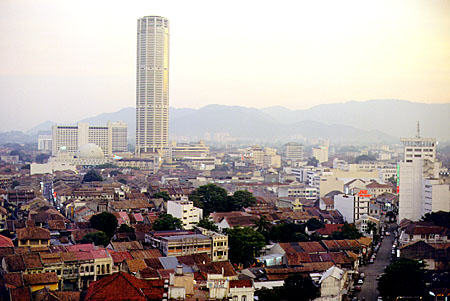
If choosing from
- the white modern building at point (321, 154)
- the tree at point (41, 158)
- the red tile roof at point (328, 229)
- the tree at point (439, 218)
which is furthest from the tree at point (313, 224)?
the white modern building at point (321, 154)

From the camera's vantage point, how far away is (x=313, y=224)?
12117mm

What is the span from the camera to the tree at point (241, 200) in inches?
538

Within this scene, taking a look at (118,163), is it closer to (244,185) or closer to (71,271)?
(244,185)

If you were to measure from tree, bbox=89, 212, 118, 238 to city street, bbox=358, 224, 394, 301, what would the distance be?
4.37 metres

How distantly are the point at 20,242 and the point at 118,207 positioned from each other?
461cm

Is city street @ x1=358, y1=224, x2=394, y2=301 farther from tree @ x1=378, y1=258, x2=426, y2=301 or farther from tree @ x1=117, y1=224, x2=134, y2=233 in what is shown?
tree @ x1=117, y1=224, x2=134, y2=233

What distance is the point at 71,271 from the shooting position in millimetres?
8078

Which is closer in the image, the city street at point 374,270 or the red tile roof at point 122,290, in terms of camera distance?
the red tile roof at point 122,290

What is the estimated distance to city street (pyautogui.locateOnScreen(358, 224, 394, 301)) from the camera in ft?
26.5

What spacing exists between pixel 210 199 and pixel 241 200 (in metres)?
0.69

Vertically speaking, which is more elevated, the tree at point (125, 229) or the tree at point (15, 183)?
the tree at point (125, 229)

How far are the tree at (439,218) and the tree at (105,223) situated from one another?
5.90 m

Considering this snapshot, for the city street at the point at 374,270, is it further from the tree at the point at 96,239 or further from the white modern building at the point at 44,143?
the white modern building at the point at 44,143

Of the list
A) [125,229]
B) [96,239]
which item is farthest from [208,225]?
[96,239]
